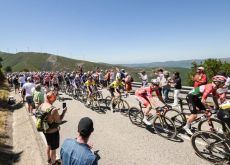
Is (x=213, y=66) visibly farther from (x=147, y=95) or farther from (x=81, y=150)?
(x=81, y=150)

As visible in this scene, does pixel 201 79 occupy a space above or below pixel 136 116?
above

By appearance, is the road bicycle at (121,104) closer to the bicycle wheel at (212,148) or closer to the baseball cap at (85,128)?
the bicycle wheel at (212,148)

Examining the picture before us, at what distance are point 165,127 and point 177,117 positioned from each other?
0.57 metres

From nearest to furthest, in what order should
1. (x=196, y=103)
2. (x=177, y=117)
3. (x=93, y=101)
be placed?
(x=196, y=103), (x=177, y=117), (x=93, y=101)

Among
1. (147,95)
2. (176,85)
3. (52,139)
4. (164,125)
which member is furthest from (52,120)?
(176,85)

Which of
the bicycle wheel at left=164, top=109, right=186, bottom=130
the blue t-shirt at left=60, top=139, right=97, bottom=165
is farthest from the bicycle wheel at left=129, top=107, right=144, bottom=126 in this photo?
the blue t-shirt at left=60, top=139, right=97, bottom=165

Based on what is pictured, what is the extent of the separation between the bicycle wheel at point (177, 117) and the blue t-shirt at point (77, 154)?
6134 mm

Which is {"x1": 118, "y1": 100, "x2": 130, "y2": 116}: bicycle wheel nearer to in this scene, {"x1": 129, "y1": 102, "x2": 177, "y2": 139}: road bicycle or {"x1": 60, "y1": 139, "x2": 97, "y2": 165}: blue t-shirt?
{"x1": 129, "y1": 102, "x2": 177, "y2": 139}: road bicycle

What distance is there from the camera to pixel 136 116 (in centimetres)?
1138

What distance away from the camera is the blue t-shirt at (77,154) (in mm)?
3326

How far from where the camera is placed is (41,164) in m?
7.70

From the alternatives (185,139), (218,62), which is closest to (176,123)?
(185,139)

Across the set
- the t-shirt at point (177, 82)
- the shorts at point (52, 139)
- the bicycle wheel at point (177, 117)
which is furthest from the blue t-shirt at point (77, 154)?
the t-shirt at point (177, 82)

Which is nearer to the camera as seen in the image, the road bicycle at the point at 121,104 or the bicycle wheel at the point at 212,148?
the bicycle wheel at the point at 212,148
